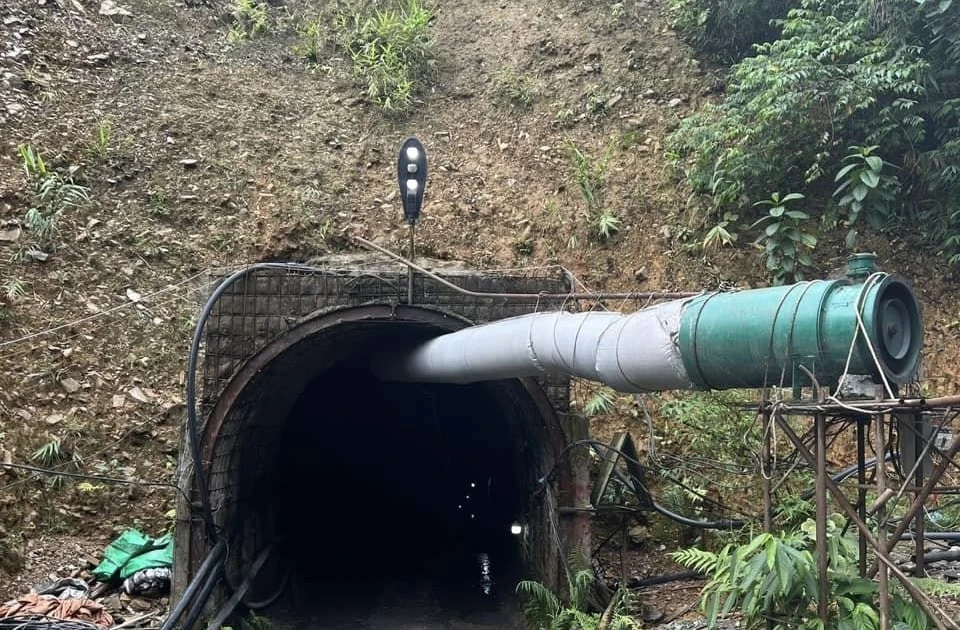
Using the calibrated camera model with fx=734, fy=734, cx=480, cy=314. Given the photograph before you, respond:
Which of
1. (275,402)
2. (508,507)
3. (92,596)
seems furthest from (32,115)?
(508,507)

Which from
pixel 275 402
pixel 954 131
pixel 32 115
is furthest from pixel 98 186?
pixel 954 131

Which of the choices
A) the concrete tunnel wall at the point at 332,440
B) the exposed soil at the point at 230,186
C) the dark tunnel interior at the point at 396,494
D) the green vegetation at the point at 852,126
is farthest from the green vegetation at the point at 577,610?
the green vegetation at the point at 852,126

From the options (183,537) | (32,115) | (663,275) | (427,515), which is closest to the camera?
(183,537)

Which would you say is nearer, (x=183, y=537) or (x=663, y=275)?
(x=183, y=537)

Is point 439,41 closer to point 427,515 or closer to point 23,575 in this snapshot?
point 427,515

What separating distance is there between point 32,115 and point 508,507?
406 inches

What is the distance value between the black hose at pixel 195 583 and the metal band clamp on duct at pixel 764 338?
4338mm

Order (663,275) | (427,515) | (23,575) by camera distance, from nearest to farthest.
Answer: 1. (23,575)
2. (663,275)
3. (427,515)

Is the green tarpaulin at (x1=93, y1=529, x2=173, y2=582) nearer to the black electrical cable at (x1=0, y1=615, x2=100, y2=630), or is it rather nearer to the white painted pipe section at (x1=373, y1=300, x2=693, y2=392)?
the black electrical cable at (x1=0, y1=615, x2=100, y2=630)

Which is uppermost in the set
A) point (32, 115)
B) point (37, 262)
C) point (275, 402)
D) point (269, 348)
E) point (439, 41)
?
point (439, 41)

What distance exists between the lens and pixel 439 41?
609 inches

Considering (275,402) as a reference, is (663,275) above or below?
above

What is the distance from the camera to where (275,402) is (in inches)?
350

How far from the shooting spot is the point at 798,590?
3900 millimetres
